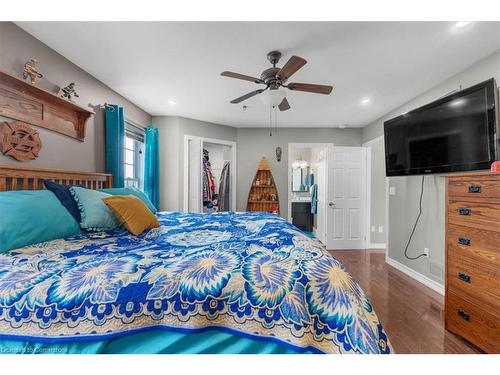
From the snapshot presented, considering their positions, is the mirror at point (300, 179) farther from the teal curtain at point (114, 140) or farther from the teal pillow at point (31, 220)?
the teal pillow at point (31, 220)

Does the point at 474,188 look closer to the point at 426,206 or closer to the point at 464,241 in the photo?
the point at 464,241

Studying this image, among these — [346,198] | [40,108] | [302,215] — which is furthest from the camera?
[302,215]

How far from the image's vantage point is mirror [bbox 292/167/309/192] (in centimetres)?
596

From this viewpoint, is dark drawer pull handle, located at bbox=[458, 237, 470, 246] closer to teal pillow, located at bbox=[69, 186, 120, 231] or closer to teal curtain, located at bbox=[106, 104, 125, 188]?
teal pillow, located at bbox=[69, 186, 120, 231]

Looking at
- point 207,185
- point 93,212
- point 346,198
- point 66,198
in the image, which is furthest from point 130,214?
point 346,198

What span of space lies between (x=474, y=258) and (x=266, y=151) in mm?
3704

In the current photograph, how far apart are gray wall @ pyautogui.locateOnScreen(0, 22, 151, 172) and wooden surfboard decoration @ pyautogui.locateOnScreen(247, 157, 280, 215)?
8.93ft

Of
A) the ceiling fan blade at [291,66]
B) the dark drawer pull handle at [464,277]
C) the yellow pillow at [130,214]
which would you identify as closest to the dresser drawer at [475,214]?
the dark drawer pull handle at [464,277]

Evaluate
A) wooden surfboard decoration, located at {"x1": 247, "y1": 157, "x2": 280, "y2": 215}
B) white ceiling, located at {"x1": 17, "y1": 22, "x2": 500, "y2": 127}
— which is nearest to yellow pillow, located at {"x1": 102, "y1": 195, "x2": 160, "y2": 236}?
white ceiling, located at {"x1": 17, "y1": 22, "x2": 500, "y2": 127}

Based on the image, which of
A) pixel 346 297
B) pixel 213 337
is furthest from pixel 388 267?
pixel 213 337

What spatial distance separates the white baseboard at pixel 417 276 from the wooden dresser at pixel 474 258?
37.1 inches

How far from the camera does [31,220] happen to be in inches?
51.6

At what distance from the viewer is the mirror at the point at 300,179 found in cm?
596
